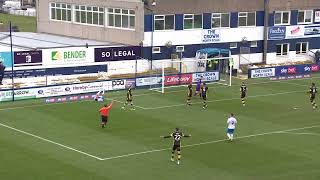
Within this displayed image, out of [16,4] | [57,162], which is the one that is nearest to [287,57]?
[57,162]

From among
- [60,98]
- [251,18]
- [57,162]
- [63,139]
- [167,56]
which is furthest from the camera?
[251,18]

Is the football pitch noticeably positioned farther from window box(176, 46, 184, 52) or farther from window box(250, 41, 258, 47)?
window box(250, 41, 258, 47)

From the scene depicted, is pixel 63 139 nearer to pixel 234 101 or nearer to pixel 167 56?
pixel 234 101

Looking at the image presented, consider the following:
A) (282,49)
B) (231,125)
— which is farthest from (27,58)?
(282,49)

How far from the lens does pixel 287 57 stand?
2992 inches

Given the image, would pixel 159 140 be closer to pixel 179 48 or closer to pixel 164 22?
pixel 164 22

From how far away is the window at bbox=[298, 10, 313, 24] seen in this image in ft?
250

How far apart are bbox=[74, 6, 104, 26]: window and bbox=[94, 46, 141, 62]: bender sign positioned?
697 cm

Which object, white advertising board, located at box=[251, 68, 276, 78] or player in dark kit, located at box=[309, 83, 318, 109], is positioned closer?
player in dark kit, located at box=[309, 83, 318, 109]

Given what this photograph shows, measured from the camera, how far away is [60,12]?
76.1 m

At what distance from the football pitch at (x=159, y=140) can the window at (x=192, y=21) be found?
14019 mm

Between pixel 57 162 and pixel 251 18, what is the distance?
142ft

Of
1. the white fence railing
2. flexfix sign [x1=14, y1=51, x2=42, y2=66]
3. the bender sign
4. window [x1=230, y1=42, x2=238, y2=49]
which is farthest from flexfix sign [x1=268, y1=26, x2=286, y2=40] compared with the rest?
the white fence railing

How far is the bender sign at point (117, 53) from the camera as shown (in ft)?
208
